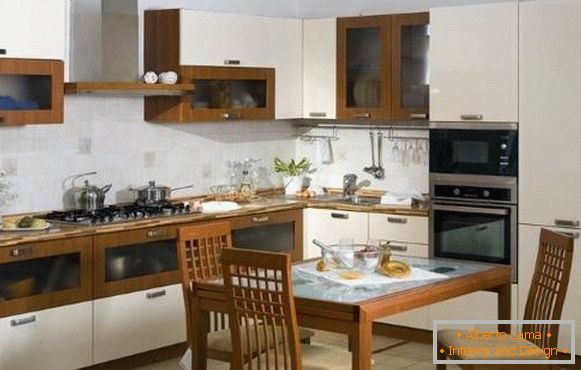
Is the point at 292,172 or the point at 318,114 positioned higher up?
the point at 318,114

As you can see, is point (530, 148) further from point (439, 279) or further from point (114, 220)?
point (114, 220)

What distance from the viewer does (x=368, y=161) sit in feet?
25.8

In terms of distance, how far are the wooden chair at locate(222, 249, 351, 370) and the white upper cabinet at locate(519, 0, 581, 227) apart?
89.4 inches

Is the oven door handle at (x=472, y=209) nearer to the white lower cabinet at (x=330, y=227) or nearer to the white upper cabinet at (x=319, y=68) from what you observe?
the white lower cabinet at (x=330, y=227)

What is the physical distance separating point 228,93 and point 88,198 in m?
1.34

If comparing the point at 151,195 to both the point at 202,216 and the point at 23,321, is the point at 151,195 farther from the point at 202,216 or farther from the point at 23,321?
the point at 23,321

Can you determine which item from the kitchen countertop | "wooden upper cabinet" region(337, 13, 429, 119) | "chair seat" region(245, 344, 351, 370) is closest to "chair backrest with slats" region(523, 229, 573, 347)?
"chair seat" region(245, 344, 351, 370)

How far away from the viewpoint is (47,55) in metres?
5.93

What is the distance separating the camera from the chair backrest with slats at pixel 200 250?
16.7ft

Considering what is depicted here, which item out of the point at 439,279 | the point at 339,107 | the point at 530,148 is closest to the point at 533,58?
the point at 530,148

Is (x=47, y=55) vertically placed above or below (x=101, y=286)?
above

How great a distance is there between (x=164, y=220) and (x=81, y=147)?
0.76m

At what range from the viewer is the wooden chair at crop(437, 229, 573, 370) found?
15.6 feet

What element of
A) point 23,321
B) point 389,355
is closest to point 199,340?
point 23,321
